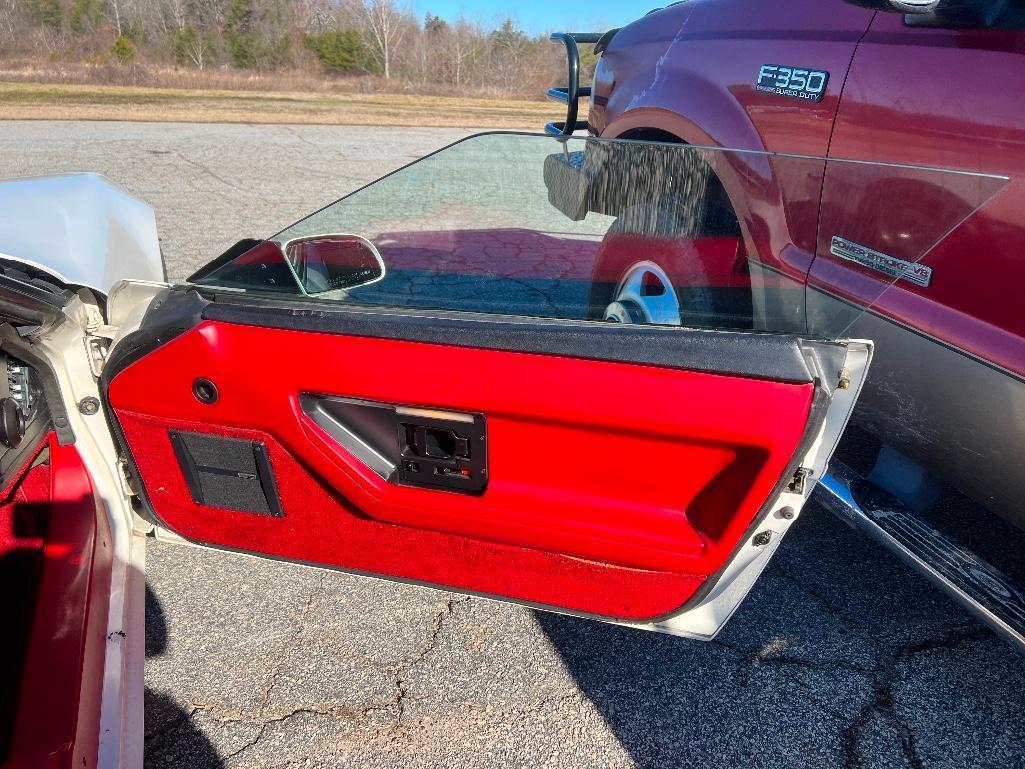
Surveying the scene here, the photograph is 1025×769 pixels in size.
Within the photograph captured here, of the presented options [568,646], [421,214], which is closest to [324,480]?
[421,214]

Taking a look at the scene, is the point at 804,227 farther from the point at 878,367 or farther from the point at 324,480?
the point at 324,480

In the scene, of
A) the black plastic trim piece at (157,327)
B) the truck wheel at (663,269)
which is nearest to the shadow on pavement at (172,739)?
the black plastic trim piece at (157,327)

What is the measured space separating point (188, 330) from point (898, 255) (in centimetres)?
154

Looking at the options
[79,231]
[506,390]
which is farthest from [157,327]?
[506,390]

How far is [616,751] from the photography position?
184 cm

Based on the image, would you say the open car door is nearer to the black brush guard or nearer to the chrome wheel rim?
the chrome wheel rim

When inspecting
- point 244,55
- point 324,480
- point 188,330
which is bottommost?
point 244,55

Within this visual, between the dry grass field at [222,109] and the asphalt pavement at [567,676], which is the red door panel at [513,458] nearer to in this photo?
the asphalt pavement at [567,676]

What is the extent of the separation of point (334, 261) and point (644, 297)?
2.35 ft

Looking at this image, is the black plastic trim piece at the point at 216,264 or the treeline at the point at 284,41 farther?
the treeline at the point at 284,41

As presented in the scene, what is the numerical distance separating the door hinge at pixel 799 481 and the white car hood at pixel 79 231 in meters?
1.51

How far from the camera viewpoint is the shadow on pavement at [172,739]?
5.81 ft

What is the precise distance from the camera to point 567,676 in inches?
80.8

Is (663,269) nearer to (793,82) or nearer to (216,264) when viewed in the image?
(793,82)
